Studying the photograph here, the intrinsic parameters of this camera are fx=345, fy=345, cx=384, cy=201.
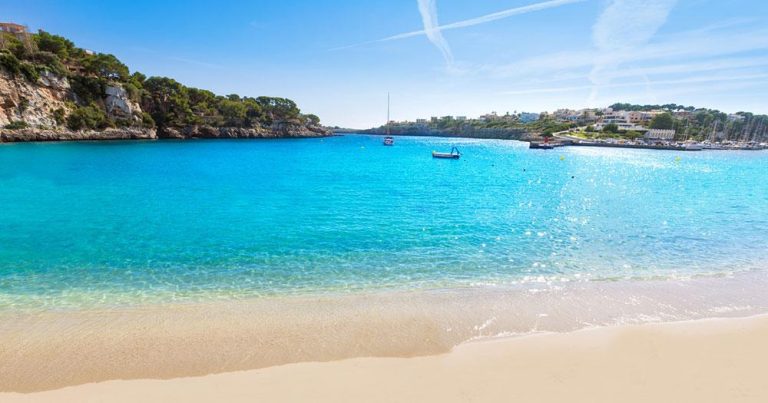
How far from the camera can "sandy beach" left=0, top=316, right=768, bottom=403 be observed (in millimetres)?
5199

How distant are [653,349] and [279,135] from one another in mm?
A: 152473

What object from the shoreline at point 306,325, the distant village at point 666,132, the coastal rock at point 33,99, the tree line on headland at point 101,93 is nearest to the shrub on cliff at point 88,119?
the tree line on headland at point 101,93

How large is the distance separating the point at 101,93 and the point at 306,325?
342ft

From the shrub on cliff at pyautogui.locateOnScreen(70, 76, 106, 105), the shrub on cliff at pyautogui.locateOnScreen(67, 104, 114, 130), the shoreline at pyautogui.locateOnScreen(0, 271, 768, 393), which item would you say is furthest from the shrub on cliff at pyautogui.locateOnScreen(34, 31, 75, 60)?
the shoreline at pyautogui.locateOnScreen(0, 271, 768, 393)

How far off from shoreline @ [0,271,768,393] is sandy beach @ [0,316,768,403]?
1.17ft

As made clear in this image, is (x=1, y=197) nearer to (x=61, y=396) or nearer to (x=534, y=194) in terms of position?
(x=61, y=396)

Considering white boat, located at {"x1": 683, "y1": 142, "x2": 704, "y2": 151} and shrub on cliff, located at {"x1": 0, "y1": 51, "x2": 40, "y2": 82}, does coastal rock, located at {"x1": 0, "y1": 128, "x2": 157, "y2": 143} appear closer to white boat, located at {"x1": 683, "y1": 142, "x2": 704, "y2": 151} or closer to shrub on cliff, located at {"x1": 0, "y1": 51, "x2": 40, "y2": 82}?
shrub on cliff, located at {"x1": 0, "y1": 51, "x2": 40, "y2": 82}

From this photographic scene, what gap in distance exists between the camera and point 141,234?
48.1 feet

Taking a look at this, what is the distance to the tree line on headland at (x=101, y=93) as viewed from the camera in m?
68.8

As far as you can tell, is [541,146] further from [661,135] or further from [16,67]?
[16,67]

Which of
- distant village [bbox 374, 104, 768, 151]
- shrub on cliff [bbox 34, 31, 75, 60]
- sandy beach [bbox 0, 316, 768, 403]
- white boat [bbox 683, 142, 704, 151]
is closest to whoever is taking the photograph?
sandy beach [bbox 0, 316, 768, 403]

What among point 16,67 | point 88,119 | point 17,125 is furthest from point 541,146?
point 16,67

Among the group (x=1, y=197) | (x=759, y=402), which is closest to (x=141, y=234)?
(x=1, y=197)

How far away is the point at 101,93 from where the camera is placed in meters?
82.9
